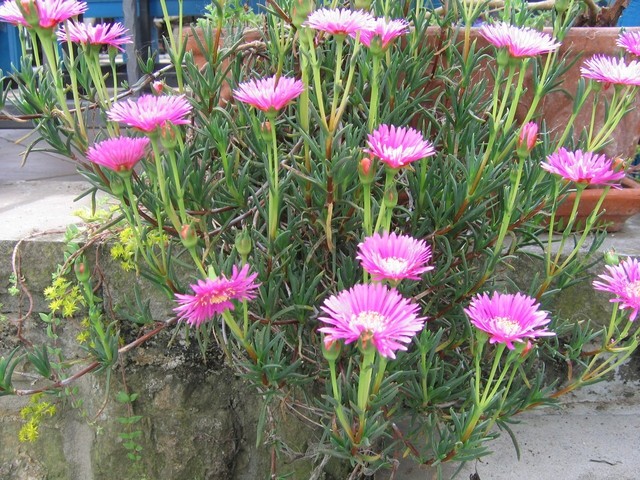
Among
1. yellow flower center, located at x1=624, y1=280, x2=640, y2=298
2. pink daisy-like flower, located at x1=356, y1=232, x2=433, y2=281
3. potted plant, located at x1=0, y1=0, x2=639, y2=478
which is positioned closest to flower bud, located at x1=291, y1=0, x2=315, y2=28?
potted plant, located at x1=0, y1=0, x2=639, y2=478

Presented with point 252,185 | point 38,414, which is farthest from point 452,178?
point 38,414

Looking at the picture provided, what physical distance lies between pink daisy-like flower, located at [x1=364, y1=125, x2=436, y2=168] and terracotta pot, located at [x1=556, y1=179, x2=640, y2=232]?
0.58m

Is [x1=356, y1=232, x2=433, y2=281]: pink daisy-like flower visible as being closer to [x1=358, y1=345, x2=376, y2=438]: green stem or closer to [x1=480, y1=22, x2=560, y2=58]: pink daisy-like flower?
[x1=358, y1=345, x2=376, y2=438]: green stem

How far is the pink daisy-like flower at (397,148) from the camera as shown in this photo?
759mm

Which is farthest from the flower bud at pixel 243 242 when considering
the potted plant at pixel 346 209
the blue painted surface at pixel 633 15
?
the blue painted surface at pixel 633 15

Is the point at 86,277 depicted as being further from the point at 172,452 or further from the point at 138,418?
the point at 172,452

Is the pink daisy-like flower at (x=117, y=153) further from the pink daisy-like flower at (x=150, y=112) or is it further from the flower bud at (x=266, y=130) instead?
the flower bud at (x=266, y=130)

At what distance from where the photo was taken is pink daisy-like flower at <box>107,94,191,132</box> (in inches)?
31.1

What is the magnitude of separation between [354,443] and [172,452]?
620mm

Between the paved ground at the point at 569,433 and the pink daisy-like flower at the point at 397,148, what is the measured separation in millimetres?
598

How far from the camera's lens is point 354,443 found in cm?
83

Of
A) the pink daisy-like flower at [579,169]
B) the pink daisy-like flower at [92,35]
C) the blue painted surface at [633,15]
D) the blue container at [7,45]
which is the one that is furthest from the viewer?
the blue container at [7,45]

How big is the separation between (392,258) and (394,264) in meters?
0.01

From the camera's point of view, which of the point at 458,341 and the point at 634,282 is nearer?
the point at 634,282
